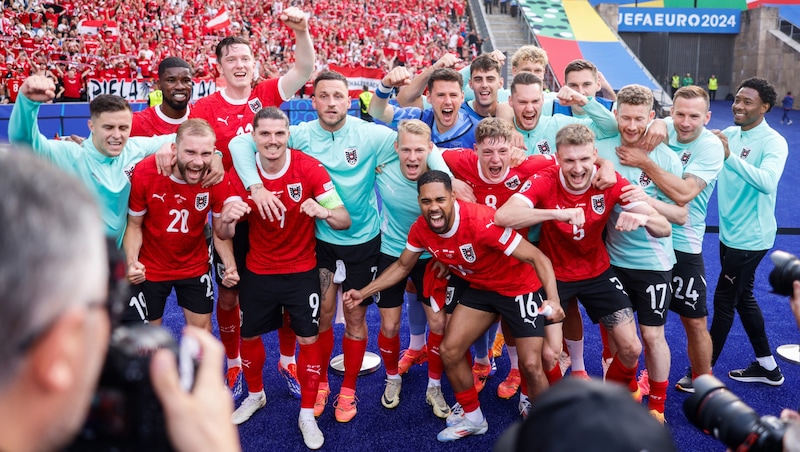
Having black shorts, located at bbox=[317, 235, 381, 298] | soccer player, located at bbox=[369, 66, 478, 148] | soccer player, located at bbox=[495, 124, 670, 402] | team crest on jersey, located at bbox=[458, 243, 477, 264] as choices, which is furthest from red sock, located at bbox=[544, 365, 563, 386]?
soccer player, located at bbox=[369, 66, 478, 148]

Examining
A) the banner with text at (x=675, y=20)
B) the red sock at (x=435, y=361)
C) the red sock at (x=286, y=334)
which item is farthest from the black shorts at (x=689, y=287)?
the banner with text at (x=675, y=20)

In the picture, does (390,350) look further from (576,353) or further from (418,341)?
(576,353)

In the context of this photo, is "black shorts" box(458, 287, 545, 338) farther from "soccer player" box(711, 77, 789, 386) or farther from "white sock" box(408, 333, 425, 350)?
"soccer player" box(711, 77, 789, 386)

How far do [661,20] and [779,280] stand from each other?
3090 cm

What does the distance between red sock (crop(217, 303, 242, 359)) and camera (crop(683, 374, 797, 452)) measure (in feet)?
12.5

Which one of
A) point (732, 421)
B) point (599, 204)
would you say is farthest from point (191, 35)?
point (732, 421)

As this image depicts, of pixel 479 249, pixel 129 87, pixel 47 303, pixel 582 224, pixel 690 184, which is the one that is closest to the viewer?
pixel 47 303

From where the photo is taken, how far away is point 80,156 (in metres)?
4.06

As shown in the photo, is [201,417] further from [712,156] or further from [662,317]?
[712,156]

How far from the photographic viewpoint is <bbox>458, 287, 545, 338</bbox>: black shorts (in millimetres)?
4008

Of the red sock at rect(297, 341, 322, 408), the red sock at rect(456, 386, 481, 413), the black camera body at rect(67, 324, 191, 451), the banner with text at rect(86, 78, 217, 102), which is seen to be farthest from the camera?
the banner with text at rect(86, 78, 217, 102)

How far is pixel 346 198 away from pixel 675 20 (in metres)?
29.5

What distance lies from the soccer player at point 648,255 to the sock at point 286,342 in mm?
2437

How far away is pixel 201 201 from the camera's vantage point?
4.23m
